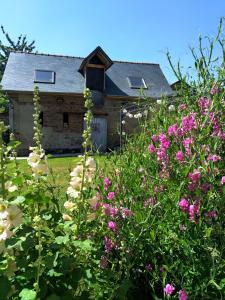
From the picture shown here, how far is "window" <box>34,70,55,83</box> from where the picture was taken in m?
22.2

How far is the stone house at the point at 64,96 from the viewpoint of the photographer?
21594 millimetres

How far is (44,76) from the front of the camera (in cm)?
2255

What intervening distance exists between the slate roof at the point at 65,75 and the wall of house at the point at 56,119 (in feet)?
2.16

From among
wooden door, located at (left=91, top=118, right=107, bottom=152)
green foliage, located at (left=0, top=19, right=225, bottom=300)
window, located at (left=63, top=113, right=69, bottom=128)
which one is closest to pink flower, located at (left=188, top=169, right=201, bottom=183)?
green foliage, located at (left=0, top=19, right=225, bottom=300)

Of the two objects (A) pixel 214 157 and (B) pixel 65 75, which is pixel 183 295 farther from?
(B) pixel 65 75

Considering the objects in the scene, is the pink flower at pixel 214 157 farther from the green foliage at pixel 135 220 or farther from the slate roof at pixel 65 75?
the slate roof at pixel 65 75

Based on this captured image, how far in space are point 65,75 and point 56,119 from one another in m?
2.84

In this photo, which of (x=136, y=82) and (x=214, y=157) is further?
(x=136, y=82)

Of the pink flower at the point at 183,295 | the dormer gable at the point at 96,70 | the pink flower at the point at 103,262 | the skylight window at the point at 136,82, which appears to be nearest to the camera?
the pink flower at the point at 183,295

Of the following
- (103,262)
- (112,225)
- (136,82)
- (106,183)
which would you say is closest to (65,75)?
(136,82)

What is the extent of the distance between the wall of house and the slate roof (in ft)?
2.16

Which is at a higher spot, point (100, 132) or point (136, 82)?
point (136, 82)

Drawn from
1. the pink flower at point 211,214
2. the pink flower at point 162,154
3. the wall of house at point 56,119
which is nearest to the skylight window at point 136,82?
the wall of house at point 56,119

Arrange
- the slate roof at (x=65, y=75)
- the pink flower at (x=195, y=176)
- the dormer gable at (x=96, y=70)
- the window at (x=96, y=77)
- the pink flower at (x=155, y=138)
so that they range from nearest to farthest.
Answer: the pink flower at (x=195, y=176) < the pink flower at (x=155, y=138) < the slate roof at (x=65, y=75) < the dormer gable at (x=96, y=70) < the window at (x=96, y=77)
